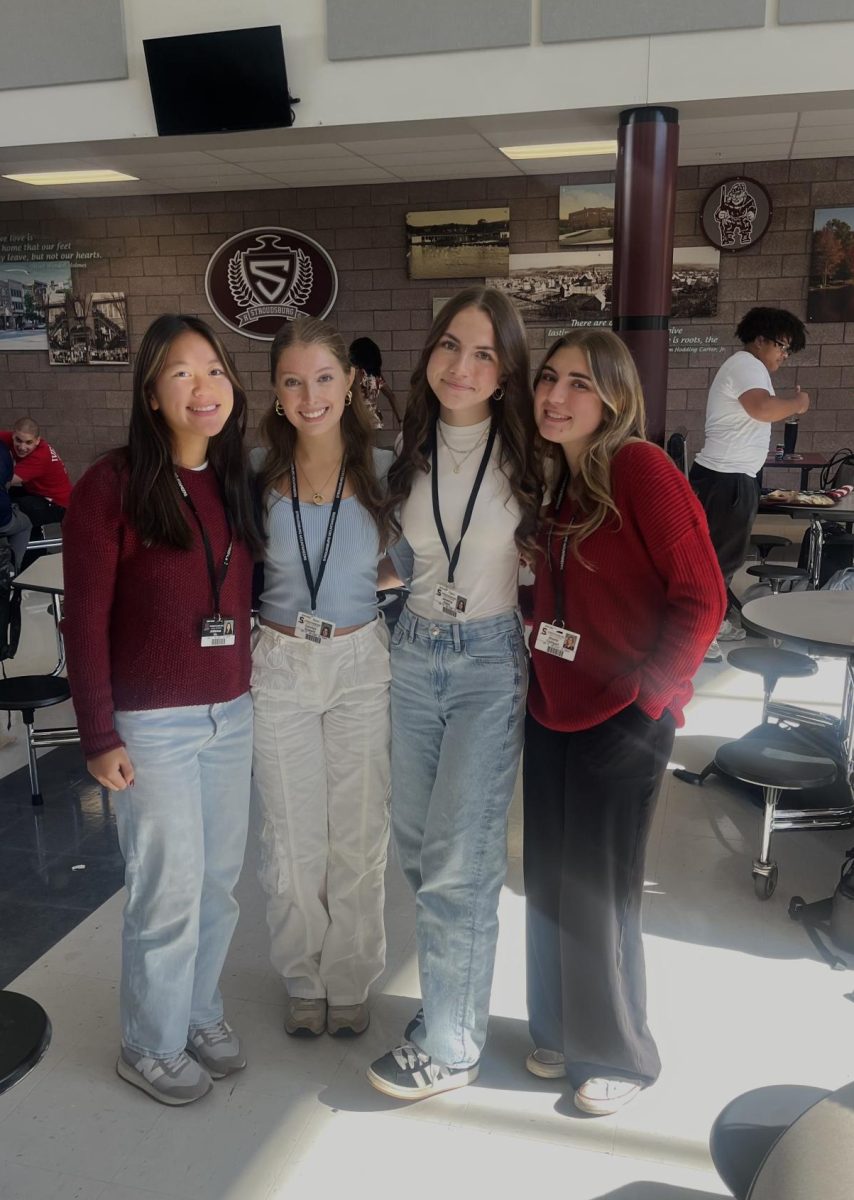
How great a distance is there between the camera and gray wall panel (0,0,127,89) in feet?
16.8

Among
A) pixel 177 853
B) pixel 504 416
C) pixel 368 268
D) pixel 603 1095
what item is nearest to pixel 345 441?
pixel 504 416

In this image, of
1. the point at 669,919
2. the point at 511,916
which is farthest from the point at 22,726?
the point at 669,919

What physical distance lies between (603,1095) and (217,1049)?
82cm

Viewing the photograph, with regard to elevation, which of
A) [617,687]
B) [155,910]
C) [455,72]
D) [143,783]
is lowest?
[155,910]

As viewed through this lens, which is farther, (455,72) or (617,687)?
(455,72)

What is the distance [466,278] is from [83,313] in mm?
3734

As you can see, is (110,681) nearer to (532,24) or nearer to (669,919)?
(669,919)

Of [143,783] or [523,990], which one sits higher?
[143,783]

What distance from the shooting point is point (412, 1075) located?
1989 millimetres

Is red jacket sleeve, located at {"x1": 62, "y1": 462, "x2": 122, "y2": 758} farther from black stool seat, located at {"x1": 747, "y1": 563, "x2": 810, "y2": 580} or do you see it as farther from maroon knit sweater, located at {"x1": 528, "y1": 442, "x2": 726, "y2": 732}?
black stool seat, located at {"x1": 747, "y1": 563, "x2": 810, "y2": 580}

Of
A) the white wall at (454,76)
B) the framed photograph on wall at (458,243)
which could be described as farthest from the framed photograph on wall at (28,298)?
the white wall at (454,76)

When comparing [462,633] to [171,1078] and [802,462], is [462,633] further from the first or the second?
[802,462]

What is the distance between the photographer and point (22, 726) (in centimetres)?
443

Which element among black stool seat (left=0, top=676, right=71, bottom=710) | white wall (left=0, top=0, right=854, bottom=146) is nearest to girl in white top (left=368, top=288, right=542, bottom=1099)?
A: black stool seat (left=0, top=676, right=71, bottom=710)
